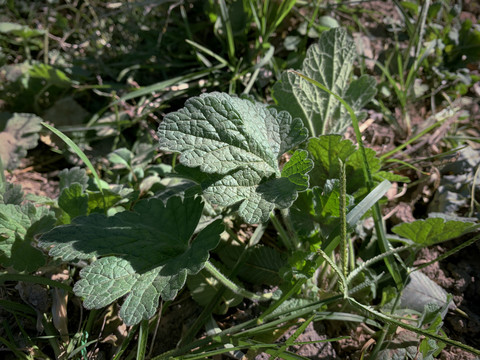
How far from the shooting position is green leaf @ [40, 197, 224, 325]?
4.42ft

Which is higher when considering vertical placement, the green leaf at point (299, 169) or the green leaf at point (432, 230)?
the green leaf at point (299, 169)

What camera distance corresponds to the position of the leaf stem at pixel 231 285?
1525mm

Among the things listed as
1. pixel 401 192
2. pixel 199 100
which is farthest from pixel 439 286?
pixel 199 100

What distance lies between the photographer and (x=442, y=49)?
266 centimetres

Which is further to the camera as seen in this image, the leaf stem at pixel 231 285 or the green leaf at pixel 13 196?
the green leaf at pixel 13 196

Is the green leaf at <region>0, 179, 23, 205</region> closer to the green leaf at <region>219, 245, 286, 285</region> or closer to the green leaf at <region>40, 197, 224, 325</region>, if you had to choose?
the green leaf at <region>40, 197, 224, 325</region>

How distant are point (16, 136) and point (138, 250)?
4.57ft

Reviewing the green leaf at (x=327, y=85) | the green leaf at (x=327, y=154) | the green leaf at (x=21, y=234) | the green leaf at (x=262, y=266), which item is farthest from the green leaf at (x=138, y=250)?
the green leaf at (x=327, y=85)

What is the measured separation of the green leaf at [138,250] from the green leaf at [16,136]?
1097 mm

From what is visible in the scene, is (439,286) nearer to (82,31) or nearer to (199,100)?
(199,100)

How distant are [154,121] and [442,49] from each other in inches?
72.2

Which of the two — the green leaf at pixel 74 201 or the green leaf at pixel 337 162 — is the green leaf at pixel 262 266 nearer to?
the green leaf at pixel 337 162

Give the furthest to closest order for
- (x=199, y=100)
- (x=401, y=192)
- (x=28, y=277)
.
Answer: (x=401, y=192), (x=28, y=277), (x=199, y=100)

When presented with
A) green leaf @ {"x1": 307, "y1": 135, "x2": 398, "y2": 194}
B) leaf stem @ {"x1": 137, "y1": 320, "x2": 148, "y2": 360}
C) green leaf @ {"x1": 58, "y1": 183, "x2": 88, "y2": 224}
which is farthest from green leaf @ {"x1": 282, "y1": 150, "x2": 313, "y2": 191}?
green leaf @ {"x1": 58, "y1": 183, "x2": 88, "y2": 224}
